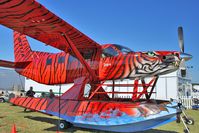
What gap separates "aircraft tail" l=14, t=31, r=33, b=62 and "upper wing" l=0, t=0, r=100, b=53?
3.54 metres

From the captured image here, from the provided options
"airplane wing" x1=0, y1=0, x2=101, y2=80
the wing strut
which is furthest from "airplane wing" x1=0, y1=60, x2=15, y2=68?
the wing strut

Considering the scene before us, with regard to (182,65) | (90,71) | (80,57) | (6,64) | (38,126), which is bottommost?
(38,126)

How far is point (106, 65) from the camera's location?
8672 mm

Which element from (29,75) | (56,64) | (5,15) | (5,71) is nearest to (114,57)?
(56,64)

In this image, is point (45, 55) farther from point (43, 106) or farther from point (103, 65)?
point (103, 65)

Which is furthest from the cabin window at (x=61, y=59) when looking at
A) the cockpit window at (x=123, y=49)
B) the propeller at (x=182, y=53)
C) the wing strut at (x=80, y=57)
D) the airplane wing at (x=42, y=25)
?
the propeller at (x=182, y=53)

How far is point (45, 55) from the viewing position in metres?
11.2

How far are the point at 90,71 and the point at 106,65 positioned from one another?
0.74m

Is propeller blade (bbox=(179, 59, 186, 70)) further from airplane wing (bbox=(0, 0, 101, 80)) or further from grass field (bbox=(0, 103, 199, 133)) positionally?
airplane wing (bbox=(0, 0, 101, 80))

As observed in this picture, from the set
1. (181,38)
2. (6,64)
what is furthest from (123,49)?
(6,64)

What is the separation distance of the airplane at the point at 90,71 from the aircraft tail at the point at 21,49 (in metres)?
1.53

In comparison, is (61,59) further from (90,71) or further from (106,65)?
(106,65)

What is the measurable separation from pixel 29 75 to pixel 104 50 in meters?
4.82

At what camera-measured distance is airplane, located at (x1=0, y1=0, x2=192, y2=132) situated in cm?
660
